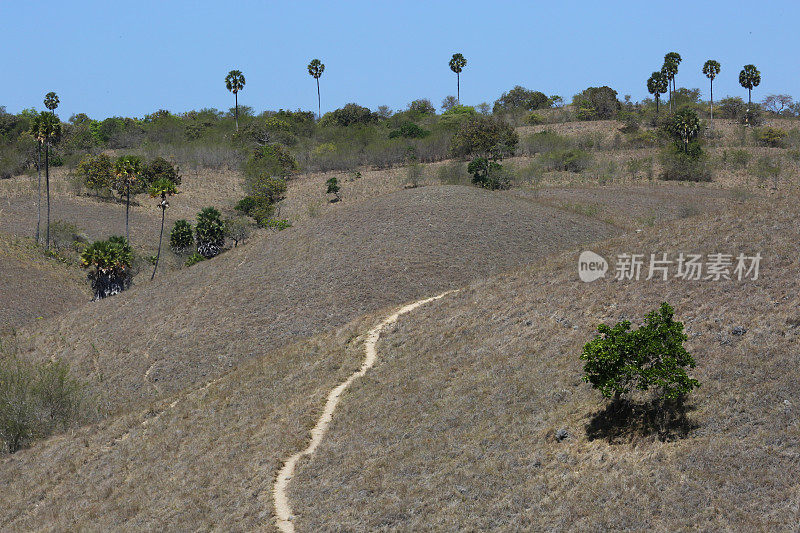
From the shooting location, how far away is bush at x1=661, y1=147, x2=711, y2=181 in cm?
8200

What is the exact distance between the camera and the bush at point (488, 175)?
7669 cm

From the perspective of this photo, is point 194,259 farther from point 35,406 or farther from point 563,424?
point 563,424

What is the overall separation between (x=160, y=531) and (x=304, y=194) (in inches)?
3005

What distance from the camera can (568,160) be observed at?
94.1m

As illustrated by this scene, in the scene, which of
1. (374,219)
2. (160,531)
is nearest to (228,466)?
(160,531)

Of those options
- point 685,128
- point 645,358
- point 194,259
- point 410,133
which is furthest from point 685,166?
point 645,358

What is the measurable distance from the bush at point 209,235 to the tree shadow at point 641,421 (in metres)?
51.2

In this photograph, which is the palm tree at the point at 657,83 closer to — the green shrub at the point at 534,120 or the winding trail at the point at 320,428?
the green shrub at the point at 534,120

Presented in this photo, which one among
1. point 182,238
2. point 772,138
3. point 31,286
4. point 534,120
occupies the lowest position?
point 31,286

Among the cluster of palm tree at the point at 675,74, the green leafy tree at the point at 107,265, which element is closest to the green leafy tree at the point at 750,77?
the cluster of palm tree at the point at 675,74

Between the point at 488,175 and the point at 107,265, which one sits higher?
the point at 488,175

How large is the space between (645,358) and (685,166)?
71617mm

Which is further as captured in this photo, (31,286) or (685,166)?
(685,166)

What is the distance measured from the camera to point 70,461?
28.2m
